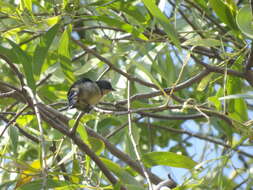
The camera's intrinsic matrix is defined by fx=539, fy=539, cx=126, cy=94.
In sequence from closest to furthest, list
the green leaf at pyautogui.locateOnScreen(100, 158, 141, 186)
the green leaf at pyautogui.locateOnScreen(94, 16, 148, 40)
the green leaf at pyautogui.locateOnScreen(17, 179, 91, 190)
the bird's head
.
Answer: the green leaf at pyautogui.locateOnScreen(17, 179, 91, 190) < the green leaf at pyautogui.locateOnScreen(100, 158, 141, 186) < the green leaf at pyautogui.locateOnScreen(94, 16, 148, 40) < the bird's head

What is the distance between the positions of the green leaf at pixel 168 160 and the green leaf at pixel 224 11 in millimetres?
587

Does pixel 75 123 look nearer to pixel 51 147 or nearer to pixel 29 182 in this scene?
pixel 29 182

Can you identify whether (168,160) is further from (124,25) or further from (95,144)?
(124,25)

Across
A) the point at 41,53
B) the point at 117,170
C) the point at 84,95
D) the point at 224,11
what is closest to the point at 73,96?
the point at 84,95

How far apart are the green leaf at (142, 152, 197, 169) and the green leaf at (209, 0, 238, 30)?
0.59 m

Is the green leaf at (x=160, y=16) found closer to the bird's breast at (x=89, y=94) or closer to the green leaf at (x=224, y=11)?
the green leaf at (x=224, y=11)

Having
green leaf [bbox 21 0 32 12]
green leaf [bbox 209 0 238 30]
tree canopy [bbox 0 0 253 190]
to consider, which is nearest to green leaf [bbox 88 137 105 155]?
tree canopy [bbox 0 0 253 190]

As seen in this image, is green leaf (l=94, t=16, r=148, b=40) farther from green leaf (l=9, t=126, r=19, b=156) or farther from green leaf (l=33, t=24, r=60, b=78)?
green leaf (l=9, t=126, r=19, b=156)

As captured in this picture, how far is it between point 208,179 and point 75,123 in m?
0.55

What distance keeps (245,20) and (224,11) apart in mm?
273

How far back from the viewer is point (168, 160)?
7.36 ft

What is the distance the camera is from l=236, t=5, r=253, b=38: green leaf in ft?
6.46

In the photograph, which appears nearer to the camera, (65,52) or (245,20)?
(245,20)

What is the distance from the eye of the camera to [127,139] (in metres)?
2.95
